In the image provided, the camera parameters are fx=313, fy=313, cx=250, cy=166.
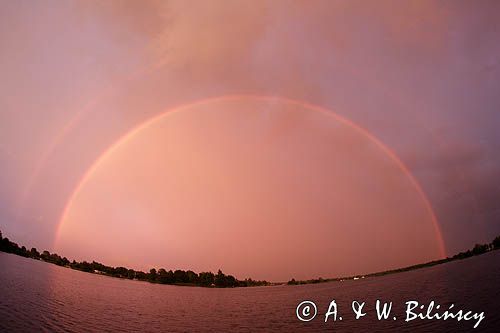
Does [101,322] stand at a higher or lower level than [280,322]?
lower

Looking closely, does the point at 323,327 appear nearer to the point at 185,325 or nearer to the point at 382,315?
the point at 382,315

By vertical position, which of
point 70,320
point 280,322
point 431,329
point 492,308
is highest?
point 492,308

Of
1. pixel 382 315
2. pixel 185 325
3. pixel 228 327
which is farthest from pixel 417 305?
pixel 185 325

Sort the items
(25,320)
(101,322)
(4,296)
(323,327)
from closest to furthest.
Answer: (25,320)
(323,327)
(101,322)
(4,296)

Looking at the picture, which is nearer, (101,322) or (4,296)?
(101,322)

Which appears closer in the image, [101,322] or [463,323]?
[463,323]

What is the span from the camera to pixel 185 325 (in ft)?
146

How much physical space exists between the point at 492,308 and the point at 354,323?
51.5 feet

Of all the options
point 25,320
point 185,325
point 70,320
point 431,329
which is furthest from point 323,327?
point 25,320

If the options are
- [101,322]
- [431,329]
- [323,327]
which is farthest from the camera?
[101,322]

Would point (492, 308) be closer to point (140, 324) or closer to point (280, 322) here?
point (280, 322)

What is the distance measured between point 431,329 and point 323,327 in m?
11.9

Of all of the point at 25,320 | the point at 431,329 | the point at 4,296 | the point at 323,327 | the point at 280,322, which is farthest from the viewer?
the point at 4,296

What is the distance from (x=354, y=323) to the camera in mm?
39812
